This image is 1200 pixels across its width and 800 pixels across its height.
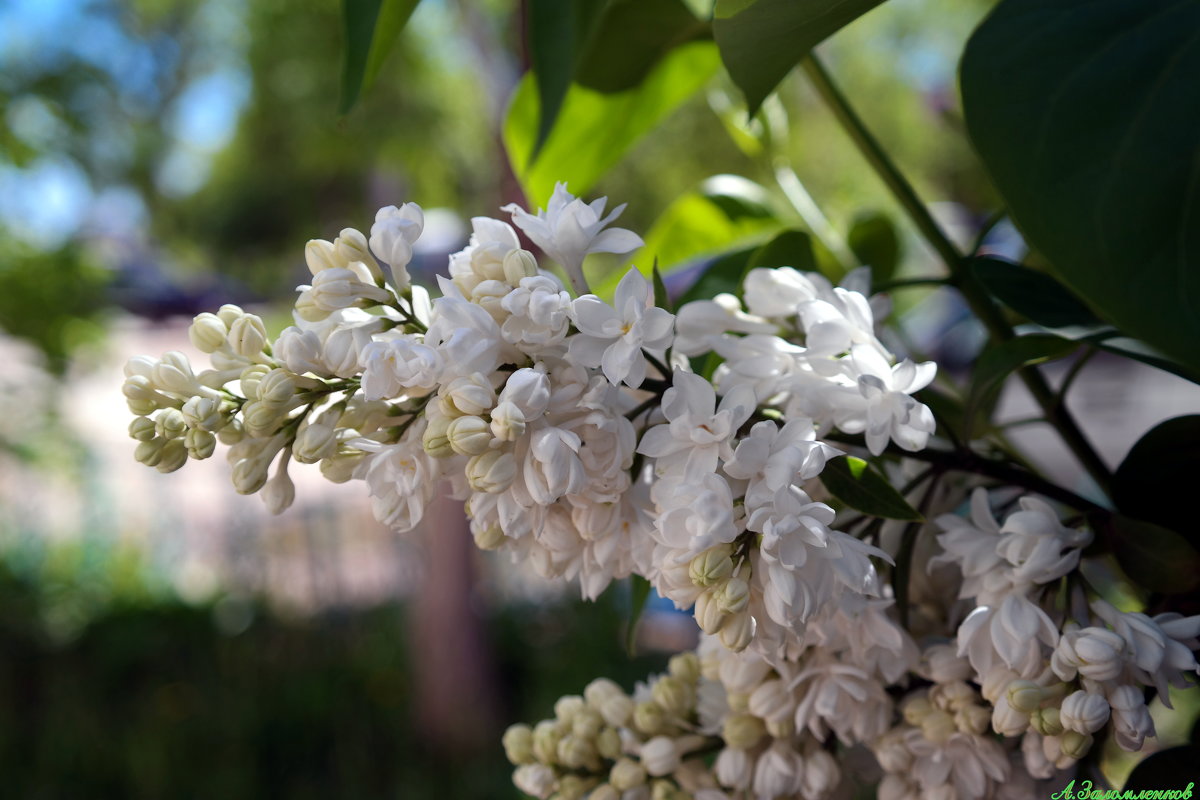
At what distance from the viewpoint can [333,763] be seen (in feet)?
7.25

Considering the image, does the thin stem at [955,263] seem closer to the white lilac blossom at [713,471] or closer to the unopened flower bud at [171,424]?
the white lilac blossom at [713,471]

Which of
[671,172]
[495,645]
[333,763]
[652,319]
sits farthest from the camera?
[671,172]

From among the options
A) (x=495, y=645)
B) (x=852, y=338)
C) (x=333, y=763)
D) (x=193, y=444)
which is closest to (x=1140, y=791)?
(x=852, y=338)

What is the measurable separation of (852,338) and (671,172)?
394 cm

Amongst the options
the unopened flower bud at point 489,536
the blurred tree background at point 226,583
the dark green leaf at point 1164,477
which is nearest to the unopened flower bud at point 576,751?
the unopened flower bud at point 489,536

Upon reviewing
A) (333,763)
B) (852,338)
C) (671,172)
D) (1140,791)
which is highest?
(671,172)

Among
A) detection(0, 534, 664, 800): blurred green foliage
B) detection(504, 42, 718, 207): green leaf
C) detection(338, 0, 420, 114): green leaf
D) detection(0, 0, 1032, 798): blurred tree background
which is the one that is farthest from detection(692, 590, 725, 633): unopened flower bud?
detection(0, 534, 664, 800): blurred green foliage

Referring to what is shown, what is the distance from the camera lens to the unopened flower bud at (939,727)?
0.35 m

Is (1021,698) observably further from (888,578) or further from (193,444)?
(193,444)

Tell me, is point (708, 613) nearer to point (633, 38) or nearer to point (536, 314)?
point (536, 314)

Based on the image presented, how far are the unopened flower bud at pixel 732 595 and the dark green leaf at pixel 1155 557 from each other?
0.15m

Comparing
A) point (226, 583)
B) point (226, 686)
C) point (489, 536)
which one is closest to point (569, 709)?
point (489, 536)

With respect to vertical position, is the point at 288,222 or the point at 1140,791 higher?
the point at 288,222

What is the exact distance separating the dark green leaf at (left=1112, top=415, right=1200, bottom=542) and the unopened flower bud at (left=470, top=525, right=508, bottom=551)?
24 centimetres
